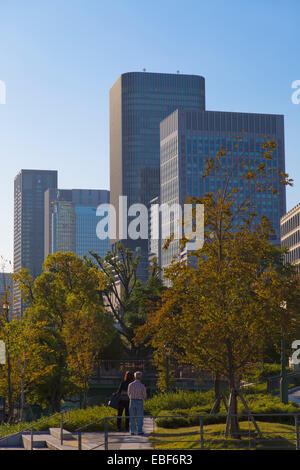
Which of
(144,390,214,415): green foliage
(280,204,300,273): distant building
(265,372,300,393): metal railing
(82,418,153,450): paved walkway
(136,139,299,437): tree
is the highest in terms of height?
(280,204,300,273): distant building

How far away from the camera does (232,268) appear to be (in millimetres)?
23875

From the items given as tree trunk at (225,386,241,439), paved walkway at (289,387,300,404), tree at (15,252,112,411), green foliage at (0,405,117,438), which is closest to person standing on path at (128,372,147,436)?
tree trunk at (225,386,241,439)

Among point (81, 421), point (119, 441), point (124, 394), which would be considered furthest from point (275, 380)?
point (119, 441)

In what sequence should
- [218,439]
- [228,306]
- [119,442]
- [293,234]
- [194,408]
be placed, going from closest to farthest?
[218,439] → [119,442] → [228,306] → [194,408] → [293,234]

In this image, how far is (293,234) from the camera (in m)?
144

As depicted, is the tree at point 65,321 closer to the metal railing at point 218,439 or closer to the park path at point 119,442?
the park path at point 119,442

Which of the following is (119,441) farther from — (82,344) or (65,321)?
(65,321)

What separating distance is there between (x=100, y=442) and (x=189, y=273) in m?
6.03

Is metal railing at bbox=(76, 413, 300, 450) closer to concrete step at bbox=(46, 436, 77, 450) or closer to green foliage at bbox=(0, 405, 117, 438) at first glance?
concrete step at bbox=(46, 436, 77, 450)

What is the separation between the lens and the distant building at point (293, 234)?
139750 millimetres

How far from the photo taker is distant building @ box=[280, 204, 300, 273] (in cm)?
13975

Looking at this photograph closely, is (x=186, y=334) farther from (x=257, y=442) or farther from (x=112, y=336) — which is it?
(x=112, y=336)

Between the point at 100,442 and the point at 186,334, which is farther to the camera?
the point at 186,334

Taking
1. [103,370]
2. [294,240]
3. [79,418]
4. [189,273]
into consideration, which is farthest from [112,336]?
[294,240]
